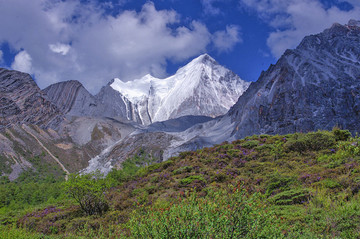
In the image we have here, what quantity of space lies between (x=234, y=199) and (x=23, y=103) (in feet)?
360

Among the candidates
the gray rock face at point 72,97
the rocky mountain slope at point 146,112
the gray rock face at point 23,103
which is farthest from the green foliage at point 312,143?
the rocky mountain slope at point 146,112

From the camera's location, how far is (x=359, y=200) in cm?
847

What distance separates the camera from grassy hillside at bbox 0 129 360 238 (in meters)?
5.92

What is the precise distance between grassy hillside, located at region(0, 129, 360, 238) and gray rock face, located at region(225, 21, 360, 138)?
94.3ft

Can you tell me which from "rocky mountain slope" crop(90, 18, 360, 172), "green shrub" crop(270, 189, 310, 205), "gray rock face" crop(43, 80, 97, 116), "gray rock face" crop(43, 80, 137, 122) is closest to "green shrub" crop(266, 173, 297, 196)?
"green shrub" crop(270, 189, 310, 205)

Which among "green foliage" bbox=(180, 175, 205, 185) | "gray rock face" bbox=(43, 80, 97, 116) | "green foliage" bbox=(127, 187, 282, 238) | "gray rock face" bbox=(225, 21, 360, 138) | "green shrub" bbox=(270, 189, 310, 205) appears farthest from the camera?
"gray rock face" bbox=(43, 80, 97, 116)

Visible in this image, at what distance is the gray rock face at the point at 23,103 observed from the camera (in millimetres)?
93250

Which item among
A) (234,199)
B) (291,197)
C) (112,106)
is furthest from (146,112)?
(234,199)

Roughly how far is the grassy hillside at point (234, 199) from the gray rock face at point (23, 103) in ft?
260

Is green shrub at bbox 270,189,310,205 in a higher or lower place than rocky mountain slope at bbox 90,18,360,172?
lower

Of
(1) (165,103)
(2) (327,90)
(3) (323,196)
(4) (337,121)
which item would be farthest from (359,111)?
(1) (165,103)

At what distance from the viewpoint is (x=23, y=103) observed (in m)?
100

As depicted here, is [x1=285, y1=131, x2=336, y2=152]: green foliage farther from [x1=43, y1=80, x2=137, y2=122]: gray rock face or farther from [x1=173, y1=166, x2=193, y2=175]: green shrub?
[x1=43, y1=80, x2=137, y2=122]: gray rock face

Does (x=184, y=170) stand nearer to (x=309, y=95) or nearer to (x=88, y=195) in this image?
(x=88, y=195)
